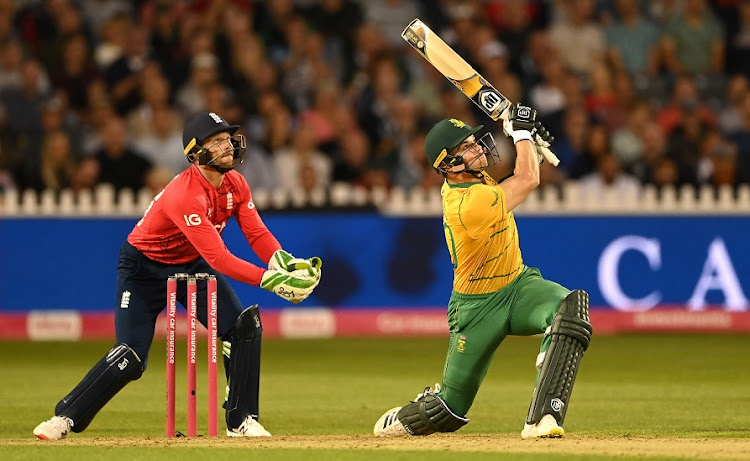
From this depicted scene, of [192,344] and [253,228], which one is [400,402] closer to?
[253,228]

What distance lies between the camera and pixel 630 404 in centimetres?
1110

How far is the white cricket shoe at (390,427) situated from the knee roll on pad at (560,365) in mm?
969

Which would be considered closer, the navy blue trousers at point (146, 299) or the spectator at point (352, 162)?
the navy blue trousers at point (146, 299)

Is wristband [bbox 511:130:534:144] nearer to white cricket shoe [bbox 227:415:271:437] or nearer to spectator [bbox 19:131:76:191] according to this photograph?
white cricket shoe [bbox 227:415:271:437]

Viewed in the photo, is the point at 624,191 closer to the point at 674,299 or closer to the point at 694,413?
the point at 674,299

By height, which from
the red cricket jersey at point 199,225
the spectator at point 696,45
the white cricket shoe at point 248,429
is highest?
the spectator at point 696,45

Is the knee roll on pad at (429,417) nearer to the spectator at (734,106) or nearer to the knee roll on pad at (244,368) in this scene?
the knee roll on pad at (244,368)

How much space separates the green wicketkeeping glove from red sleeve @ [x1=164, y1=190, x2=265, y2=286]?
0.07m

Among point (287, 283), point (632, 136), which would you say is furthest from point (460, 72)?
point (632, 136)

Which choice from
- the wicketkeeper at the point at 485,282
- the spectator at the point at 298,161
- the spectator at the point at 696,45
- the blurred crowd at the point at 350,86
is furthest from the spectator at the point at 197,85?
the wicketkeeper at the point at 485,282

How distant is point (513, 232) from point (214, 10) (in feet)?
35.7

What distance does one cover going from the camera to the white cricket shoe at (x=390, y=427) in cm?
886

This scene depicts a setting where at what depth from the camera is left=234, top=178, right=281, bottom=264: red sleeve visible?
30.6 ft

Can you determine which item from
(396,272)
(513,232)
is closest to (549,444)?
(513,232)
